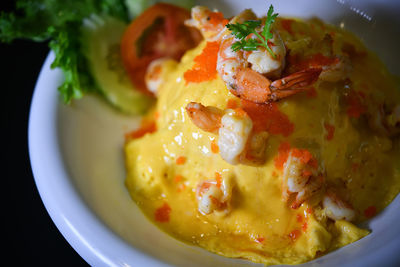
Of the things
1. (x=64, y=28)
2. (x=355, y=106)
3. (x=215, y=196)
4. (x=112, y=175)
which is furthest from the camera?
(x=64, y=28)

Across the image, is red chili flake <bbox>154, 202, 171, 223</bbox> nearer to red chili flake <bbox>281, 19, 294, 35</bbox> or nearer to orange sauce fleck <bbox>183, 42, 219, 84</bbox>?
orange sauce fleck <bbox>183, 42, 219, 84</bbox>

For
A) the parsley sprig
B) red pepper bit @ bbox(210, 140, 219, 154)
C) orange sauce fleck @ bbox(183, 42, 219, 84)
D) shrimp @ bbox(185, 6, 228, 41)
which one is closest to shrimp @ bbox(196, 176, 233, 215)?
red pepper bit @ bbox(210, 140, 219, 154)

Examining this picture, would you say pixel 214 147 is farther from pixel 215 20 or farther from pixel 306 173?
pixel 215 20

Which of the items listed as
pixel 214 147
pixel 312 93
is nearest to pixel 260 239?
pixel 214 147

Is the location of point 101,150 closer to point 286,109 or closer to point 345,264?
point 286,109

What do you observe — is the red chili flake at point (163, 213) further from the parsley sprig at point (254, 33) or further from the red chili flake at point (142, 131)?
the parsley sprig at point (254, 33)

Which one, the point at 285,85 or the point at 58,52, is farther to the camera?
the point at 58,52

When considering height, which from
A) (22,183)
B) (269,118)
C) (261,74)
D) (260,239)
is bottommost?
(22,183)

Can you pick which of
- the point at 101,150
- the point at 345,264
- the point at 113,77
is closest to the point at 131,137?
the point at 101,150
